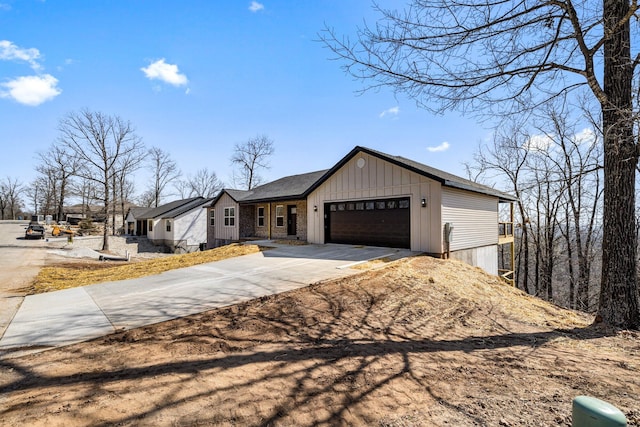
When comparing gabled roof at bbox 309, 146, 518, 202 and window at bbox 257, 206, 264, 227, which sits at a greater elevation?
gabled roof at bbox 309, 146, 518, 202

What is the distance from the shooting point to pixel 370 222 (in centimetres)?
1315

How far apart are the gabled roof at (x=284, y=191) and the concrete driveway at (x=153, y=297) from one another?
608 centimetres

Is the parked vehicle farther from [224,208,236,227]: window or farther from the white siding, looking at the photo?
[224,208,236,227]: window

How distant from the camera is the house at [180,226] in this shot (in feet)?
97.6

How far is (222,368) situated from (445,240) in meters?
9.47

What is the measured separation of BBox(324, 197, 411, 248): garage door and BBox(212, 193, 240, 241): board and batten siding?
8.08 m

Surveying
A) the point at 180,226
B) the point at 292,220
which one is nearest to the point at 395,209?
the point at 292,220

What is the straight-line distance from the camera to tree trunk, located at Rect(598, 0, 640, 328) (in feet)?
17.3

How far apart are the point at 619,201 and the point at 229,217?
19630 mm

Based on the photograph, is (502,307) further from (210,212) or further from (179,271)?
Result: (210,212)

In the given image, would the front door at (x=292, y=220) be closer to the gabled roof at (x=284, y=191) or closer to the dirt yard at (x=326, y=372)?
the gabled roof at (x=284, y=191)

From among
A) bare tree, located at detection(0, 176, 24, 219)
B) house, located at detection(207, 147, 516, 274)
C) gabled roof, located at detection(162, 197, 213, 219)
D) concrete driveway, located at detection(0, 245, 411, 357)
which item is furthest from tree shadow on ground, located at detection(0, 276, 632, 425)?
bare tree, located at detection(0, 176, 24, 219)

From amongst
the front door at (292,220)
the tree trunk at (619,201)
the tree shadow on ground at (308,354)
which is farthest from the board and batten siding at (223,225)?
the tree trunk at (619,201)

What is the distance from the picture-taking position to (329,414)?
8.54ft
